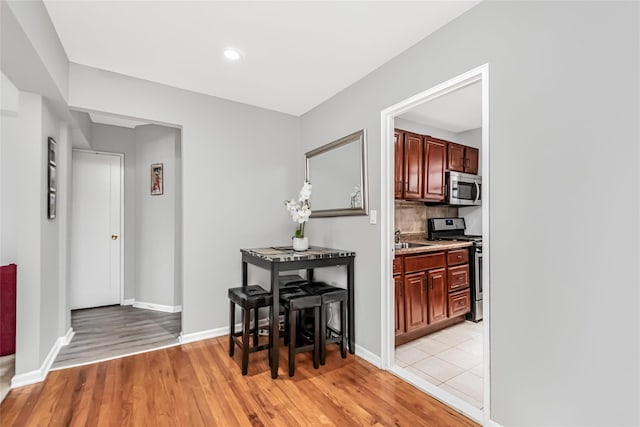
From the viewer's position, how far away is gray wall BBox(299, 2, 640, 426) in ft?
3.93

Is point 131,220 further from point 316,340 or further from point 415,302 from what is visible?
point 415,302

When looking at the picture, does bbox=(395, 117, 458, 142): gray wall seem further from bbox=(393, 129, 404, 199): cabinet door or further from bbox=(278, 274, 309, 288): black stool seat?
bbox=(278, 274, 309, 288): black stool seat

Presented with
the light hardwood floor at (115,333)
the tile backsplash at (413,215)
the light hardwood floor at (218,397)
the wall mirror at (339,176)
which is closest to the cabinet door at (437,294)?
the tile backsplash at (413,215)

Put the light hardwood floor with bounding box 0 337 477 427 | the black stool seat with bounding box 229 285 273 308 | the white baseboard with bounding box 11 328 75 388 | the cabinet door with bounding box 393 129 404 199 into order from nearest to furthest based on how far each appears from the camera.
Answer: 1. the light hardwood floor with bounding box 0 337 477 427
2. the white baseboard with bounding box 11 328 75 388
3. the black stool seat with bounding box 229 285 273 308
4. the cabinet door with bounding box 393 129 404 199

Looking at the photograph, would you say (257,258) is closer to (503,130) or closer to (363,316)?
(363,316)

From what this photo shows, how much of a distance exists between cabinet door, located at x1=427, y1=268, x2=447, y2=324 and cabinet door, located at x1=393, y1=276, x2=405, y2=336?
41 centimetres

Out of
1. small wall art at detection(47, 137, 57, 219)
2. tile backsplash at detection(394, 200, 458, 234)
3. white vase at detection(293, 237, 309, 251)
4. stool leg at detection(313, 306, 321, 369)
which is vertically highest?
small wall art at detection(47, 137, 57, 219)

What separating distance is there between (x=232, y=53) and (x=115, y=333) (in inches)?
118

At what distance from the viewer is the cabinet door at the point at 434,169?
345 centimetres

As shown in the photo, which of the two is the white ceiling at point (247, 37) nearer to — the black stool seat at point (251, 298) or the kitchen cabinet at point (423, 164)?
the kitchen cabinet at point (423, 164)

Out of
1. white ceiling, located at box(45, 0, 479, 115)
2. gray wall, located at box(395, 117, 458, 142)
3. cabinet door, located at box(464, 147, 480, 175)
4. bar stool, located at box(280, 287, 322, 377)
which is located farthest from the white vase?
cabinet door, located at box(464, 147, 480, 175)

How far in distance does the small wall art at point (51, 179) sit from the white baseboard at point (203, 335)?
5.05ft

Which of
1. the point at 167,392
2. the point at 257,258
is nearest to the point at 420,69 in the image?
the point at 257,258

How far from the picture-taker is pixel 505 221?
1.59 metres
